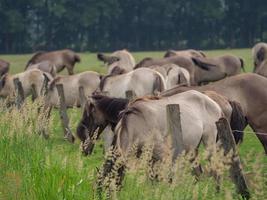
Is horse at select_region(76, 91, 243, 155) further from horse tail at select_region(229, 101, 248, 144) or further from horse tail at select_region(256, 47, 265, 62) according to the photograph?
horse tail at select_region(256, 47, 265, 62)

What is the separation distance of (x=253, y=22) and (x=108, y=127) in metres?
59.9

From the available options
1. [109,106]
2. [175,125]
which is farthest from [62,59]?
[175,125]

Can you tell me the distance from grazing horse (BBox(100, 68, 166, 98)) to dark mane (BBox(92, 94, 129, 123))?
3.30 m

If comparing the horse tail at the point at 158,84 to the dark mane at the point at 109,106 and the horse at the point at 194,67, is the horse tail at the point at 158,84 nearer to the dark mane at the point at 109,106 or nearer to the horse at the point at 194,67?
the dark mane at the point at 109,106

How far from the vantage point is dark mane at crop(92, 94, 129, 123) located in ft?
34.4

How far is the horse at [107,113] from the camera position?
31.8 ft

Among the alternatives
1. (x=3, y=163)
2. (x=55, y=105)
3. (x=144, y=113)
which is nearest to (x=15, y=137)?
(x=3, y=163)

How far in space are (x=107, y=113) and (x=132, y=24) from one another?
6368cm

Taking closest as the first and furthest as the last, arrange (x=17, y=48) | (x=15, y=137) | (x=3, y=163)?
1. (x=3, y=163)
2. (x=15, y=137)
3. (x=17, y=48)

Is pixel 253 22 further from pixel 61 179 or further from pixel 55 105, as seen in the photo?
pixel 61 179

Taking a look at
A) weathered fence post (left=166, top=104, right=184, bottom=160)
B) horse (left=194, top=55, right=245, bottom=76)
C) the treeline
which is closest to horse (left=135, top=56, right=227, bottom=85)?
horse (left=194, top=55, right=245, bottom=76)

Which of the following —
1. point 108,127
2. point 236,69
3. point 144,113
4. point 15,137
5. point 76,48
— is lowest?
point 76,48

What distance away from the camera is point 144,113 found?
8102 millimetres

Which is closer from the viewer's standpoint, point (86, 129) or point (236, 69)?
A: point (86, 129)
